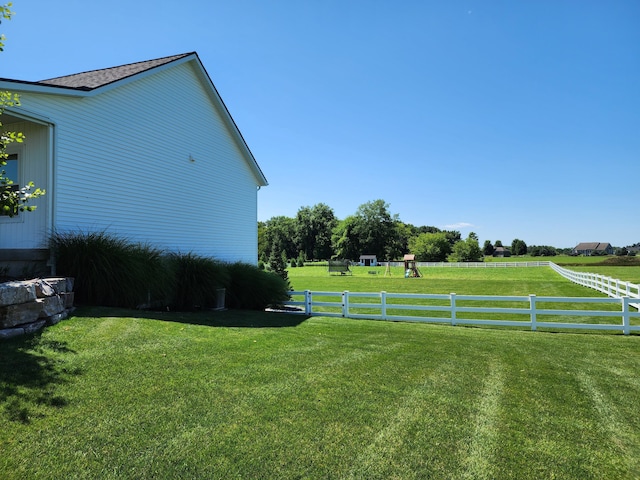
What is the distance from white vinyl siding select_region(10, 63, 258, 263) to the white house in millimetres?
30

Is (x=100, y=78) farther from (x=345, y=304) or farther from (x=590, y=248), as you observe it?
(x=590, y=248)

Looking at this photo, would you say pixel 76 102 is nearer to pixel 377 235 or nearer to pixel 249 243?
pixel 249 243

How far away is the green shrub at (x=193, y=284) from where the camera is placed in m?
10.6

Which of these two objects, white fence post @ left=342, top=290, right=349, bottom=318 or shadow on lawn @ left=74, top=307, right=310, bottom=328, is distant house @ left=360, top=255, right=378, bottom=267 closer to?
white fence post @ left=342, top=290, right=349, bottom=318

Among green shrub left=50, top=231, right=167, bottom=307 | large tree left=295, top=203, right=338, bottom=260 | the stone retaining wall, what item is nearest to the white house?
green shrub left=50, top=231, right=167, bottom=307

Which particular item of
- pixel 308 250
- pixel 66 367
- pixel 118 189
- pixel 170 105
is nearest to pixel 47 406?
pixel 66 367

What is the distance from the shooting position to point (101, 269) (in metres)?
8.15

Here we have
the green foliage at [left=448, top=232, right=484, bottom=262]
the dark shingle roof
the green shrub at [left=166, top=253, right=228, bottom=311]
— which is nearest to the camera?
the dark shingle roof

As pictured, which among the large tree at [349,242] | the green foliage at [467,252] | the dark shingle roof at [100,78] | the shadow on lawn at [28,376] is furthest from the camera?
the large tree at [349,242]

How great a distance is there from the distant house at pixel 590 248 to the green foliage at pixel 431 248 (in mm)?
92454

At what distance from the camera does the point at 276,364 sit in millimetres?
5352

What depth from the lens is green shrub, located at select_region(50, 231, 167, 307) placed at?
8125mm

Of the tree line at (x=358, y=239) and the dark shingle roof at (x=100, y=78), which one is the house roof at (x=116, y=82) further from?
the tree line at (x=358, y=239)

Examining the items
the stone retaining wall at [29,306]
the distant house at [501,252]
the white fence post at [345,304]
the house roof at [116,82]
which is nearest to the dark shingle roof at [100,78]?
the house roof at [116,82]
